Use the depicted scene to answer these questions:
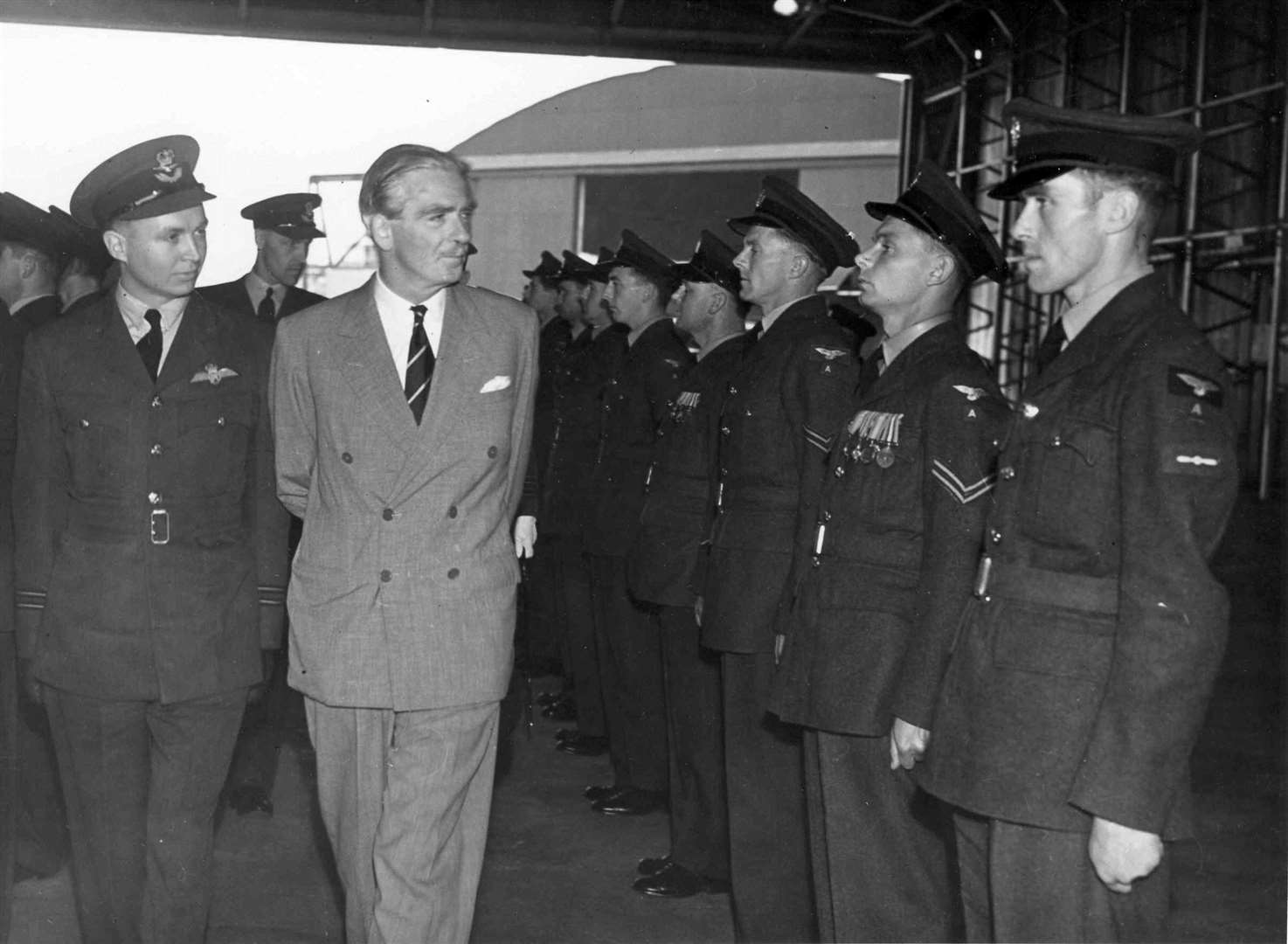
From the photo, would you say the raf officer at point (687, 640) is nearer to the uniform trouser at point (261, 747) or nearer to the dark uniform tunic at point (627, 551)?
the dark uniform tunic at point (627, 551)

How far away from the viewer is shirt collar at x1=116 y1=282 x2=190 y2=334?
3230mm

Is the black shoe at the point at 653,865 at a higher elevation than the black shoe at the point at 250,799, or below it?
higher

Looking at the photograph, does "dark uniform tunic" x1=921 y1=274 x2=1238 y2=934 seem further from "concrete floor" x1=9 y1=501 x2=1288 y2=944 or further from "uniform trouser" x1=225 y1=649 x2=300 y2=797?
"uniform trouser" x1=225 y1=649 x2=300 y2=797

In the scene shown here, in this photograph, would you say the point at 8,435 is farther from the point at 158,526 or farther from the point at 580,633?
the point at 580,633

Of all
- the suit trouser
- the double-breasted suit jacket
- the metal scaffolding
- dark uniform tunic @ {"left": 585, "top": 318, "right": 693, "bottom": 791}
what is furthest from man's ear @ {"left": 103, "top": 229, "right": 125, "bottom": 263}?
the metal scaffolding

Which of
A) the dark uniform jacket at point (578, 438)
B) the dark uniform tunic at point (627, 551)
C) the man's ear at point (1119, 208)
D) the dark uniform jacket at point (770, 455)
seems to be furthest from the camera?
the dark uniform jacket at point (578, 438)

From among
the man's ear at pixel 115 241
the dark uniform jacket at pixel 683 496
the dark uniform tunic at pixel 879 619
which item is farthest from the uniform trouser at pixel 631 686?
the man's ear at pixel 115 241

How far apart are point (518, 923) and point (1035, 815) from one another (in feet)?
6.88

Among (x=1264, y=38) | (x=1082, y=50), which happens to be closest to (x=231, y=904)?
(x=1264, y=38)

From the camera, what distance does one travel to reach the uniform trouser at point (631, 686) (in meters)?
5.19

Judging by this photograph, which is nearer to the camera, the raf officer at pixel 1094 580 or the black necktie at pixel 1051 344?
the raf officer at pixel 1094 580

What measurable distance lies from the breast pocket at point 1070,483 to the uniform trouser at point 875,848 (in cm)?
95

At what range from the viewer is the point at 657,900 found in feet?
13.6

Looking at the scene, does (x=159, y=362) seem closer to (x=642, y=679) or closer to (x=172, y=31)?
(x=642, y=679)
